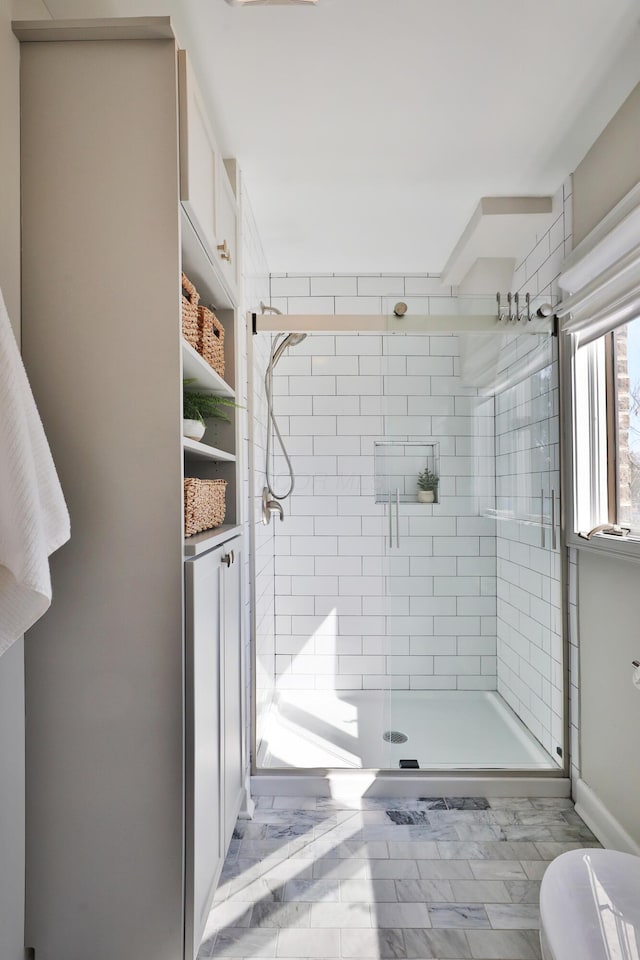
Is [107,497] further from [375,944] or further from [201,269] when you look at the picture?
[375,944]

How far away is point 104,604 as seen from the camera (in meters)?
1.28

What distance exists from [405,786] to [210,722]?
1182 mm

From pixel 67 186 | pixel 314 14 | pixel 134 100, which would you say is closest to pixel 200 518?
pixel 67 186

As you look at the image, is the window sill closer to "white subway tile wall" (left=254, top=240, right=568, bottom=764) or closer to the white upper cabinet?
"white subway tile wall" (left=254, top=240, right=568, bottom=764)

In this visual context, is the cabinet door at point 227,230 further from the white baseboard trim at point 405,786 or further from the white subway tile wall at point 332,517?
the white baseboard trim at point 405,786

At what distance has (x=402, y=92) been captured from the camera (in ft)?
6.00

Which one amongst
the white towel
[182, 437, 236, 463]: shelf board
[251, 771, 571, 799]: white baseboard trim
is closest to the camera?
the white towel

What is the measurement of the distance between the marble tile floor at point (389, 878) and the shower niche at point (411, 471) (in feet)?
3.99

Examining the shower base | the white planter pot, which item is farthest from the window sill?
the white planter pot

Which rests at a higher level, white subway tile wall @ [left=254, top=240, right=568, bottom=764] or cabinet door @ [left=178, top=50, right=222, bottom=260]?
cabinet door @ [left=178, top=50, right=222, bottom=260]

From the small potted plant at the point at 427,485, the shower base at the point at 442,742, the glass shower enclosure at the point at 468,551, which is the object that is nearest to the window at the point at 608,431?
the glass shower enclosure at the point at 468,551

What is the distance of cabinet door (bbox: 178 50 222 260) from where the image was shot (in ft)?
4.23


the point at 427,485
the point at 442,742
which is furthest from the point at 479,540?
the point at 442,742

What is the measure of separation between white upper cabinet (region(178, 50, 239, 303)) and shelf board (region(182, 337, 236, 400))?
12.5 inches
